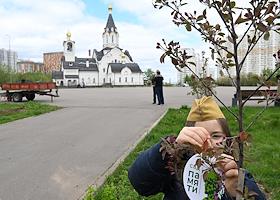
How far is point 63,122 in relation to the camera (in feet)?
45.9

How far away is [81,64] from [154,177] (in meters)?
113

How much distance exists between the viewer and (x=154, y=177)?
2076 mm

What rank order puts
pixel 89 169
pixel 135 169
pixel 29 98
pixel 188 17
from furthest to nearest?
1. pixel 29 98
2. pixel 89 169
3. pixel 135 169
4. pixel 188 17

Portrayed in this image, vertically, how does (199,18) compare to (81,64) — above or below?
below

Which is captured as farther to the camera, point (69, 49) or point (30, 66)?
point (30, 66)

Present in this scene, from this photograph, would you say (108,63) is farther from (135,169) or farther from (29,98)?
(135,169)

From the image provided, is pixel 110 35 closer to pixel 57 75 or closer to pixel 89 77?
pixel 89 77

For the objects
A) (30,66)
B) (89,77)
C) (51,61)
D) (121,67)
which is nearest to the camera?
(121,67)

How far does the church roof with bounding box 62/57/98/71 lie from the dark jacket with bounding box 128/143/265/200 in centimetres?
10849

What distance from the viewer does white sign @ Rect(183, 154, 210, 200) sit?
1.68m

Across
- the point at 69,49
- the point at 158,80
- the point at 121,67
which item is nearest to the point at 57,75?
the point at 69,49

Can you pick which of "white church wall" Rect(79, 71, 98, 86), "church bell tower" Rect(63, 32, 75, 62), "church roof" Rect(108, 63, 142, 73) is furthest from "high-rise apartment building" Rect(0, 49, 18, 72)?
"church roof" Rect(108, 63, 142, 73)

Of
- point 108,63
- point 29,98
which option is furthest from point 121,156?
point 108,63

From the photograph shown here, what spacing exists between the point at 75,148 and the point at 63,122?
5226mm
